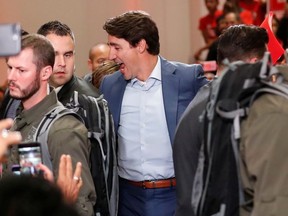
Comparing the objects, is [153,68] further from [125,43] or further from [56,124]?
[56,124]

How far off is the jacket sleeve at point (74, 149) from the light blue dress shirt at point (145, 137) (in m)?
0.77

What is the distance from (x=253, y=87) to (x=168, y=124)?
1.30 metres

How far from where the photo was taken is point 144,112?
4.37 m

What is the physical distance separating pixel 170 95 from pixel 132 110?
0.22 m

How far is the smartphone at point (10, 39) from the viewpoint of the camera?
2346 millimetres

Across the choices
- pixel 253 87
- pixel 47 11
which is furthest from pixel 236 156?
pixel 47 11

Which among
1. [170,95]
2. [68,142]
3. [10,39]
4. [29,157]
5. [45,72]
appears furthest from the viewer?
[170,95]

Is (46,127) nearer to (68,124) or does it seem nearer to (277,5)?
(68,124)

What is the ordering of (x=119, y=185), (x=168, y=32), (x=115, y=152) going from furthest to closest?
(x=168, y=32), (x=119, y=185), (x=115, y=152)

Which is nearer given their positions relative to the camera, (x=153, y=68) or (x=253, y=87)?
(x=253, y=87)

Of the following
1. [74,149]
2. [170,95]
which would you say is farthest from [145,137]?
[74,149]

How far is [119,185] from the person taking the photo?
4492 mm

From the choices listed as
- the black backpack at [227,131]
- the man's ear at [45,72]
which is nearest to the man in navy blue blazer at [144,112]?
the man's ear at [45,72]

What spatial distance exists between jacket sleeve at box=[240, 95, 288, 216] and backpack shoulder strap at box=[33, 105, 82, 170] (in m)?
0.92
